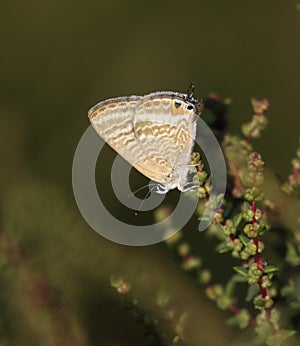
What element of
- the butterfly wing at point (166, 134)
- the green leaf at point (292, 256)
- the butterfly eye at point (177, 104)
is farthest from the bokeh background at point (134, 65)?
the green leaf at point (292, 256)

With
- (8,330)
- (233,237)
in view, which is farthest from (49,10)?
(233,237)

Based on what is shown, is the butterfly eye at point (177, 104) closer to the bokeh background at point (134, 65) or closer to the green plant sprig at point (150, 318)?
the green plant sprig at point (150, 318)

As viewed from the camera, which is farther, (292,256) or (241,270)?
(292,256)

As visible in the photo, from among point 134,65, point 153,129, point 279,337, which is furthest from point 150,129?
point 134,65

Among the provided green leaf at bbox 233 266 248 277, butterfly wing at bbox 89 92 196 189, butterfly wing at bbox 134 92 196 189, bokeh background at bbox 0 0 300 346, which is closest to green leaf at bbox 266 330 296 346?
green leaf at bbox 233 266 248 277

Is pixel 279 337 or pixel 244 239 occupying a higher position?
pixel 244 239

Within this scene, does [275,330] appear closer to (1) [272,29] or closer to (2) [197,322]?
(2) [197,322]

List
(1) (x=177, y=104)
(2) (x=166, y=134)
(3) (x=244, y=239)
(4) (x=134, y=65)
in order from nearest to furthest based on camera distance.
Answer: (3) (x=244, y=239) → (1) (x=177, y=104) → (2) (x=166, y=134) → (4) (x=134, y=65)

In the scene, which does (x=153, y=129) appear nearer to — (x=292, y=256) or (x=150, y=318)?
(x=292, y=256)

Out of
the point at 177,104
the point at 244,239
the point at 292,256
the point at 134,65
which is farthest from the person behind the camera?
the point at 134,65
